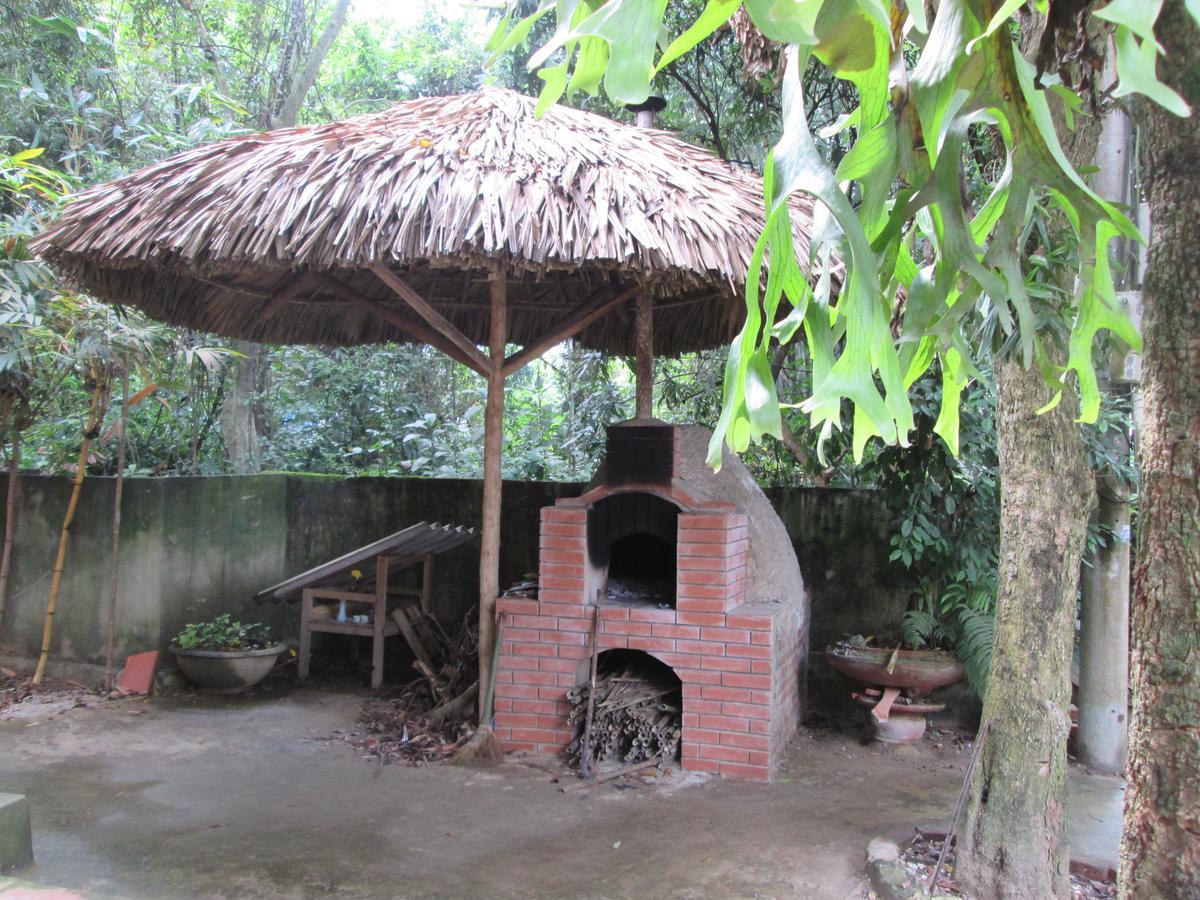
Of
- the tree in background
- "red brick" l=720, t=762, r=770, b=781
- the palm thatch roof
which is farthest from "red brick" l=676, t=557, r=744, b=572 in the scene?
the tree in background

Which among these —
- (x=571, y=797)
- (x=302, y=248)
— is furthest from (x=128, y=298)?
(x=571, y=797)

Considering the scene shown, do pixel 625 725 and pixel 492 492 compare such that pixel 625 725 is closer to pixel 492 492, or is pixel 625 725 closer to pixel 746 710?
pixel 746 710

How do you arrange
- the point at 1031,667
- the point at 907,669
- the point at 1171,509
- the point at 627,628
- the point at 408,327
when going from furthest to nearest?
the point at 408,327 < the point at 907,669 < the point at 627,628 < the point at 1031,667 < the point at 1171,509

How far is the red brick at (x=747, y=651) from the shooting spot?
4340 mm

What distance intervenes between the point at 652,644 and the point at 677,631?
5.6 inches

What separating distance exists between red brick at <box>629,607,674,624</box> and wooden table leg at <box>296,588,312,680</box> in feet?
7.96

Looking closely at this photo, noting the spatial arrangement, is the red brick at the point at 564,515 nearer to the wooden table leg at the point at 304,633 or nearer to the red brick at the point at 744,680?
the red brick at the point at 744,680

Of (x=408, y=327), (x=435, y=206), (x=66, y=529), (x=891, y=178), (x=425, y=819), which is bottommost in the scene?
(x=425, y=819)

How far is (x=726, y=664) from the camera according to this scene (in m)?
4.39

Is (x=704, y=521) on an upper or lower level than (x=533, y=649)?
upper

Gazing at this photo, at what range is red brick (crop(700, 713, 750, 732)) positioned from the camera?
4.37m

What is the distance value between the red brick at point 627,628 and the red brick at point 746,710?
49 centimetres

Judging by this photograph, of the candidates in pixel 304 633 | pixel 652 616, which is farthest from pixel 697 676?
pixel 304 633

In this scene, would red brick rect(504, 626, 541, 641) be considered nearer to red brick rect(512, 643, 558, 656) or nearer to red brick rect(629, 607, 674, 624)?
red brick rect(512, 643, 558, 656)
